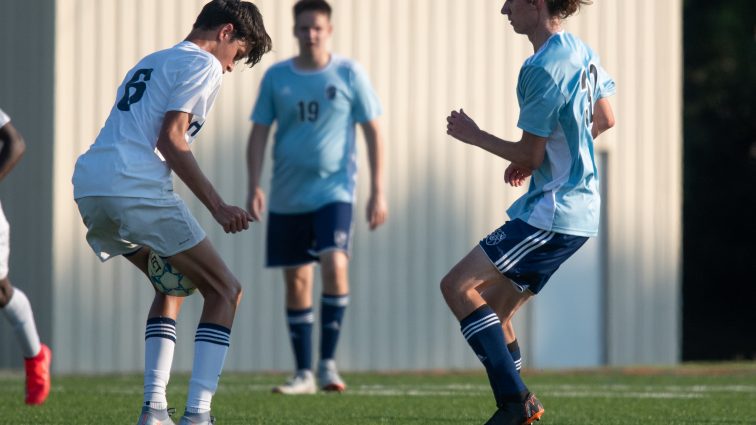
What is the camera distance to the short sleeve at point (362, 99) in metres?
9.09

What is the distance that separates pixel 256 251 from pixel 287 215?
4208mm

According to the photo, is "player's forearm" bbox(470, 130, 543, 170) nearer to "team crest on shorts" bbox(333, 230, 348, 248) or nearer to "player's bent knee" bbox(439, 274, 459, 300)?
"player's bent knee" bbox(439, 274, 459, 300)

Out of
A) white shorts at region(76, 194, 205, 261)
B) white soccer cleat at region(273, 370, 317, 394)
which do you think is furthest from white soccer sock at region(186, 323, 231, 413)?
white soccer cleat at region(273, 370, 317, 394)

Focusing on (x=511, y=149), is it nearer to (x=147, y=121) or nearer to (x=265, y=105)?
(x=147, y=121)

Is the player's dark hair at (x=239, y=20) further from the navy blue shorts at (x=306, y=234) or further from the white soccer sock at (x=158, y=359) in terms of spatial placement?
the navy blue shorts at (x=306, y=234)

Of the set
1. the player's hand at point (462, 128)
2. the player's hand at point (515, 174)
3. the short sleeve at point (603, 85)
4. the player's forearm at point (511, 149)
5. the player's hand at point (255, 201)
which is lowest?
the player's hand at point (255, 201)

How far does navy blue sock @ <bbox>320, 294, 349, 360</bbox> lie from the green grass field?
1.13ft

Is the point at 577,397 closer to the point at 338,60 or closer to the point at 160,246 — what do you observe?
the point at 338,60

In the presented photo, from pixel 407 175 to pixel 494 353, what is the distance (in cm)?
807

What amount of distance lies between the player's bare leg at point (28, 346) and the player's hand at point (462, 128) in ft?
9.05

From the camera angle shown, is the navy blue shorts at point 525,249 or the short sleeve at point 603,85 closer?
the navy blue shorts at point 525,249

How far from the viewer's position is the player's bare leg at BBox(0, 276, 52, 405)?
24.8 ft

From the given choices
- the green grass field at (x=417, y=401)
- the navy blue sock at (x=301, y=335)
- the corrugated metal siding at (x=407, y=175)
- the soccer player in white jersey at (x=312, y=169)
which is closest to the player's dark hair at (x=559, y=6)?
the green grass field at (x=417, y=401)

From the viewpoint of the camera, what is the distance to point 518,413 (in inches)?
224
